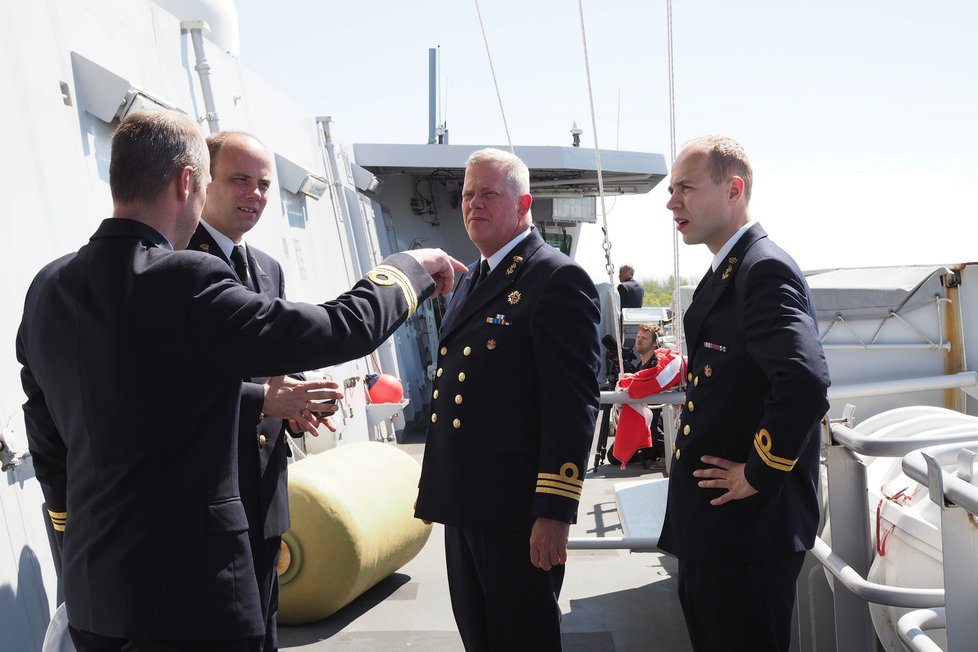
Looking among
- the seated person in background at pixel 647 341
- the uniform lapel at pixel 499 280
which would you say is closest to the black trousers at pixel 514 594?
the uniform lapel at pixel 499 280

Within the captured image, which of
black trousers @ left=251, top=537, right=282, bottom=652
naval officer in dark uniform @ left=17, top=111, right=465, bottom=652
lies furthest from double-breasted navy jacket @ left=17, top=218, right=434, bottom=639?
black trousers @ left=251, top=537, right=282, bottom=652

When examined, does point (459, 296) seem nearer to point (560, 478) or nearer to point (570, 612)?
point (560, 478)

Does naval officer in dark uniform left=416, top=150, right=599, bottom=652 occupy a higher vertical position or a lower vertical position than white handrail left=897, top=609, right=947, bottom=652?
higher

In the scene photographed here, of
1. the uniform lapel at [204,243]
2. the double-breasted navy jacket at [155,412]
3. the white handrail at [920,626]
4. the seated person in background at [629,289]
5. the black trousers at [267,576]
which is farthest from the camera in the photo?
the seated person in background at [629,289]

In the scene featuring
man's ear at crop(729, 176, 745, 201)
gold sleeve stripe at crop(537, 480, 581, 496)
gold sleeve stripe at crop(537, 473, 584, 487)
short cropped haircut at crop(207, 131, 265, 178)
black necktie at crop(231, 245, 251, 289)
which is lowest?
gold sleeve stripe at crop(537, 480, 581, 496)

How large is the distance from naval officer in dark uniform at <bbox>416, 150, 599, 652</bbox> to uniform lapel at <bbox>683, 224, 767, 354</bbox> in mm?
263

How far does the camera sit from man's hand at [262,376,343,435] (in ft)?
7.50

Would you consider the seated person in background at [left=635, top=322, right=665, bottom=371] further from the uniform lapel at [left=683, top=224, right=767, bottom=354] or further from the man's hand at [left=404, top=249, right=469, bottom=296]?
the man's hand at [left=404, top=249, right=469, bottom=296]

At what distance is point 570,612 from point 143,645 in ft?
9.04

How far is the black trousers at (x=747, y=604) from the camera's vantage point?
88.4 inches

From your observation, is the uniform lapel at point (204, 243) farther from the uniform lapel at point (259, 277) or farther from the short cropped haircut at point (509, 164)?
the short cropped haircut at point (509, 164)

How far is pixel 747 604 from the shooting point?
2.27 metres

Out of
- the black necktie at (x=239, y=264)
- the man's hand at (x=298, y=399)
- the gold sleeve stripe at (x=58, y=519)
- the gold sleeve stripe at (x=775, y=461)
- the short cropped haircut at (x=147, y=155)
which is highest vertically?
the short cropped haircut at (x=147, y=155)

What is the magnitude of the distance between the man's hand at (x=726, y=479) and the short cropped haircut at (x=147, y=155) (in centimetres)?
141
